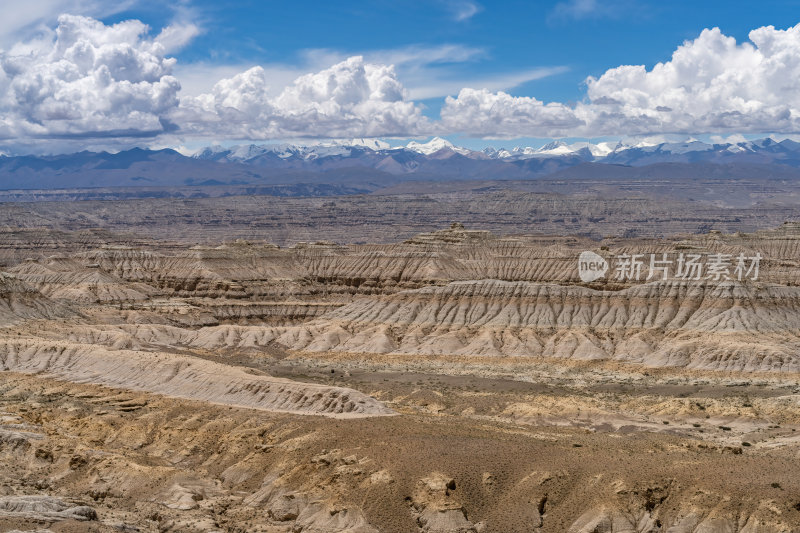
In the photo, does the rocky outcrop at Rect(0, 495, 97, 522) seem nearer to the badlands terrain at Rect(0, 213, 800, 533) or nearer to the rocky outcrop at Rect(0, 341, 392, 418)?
the badlands terrain at Rect(0, 213, 800, 533)

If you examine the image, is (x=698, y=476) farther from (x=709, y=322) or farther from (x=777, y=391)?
(x=709, y=322)

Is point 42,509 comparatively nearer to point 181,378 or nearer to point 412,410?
point 181,378

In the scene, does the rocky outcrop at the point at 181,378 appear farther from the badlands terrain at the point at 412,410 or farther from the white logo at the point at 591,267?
the white logo at the point at 591,267

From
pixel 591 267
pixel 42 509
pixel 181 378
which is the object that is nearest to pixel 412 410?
pixel 181 378

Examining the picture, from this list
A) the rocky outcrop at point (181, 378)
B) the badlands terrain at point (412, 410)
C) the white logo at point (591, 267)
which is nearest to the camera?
the badlands terrain at point (412, 410)

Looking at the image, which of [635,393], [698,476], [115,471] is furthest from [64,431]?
[635,393]

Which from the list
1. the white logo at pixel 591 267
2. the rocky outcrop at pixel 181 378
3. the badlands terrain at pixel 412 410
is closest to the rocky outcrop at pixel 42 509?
the badlands terrain at pixel 412 410

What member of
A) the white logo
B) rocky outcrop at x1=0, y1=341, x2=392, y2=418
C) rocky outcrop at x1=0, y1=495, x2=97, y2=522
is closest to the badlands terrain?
rocky outcrop at x1=0, y1=495, x2=97, y2=522
